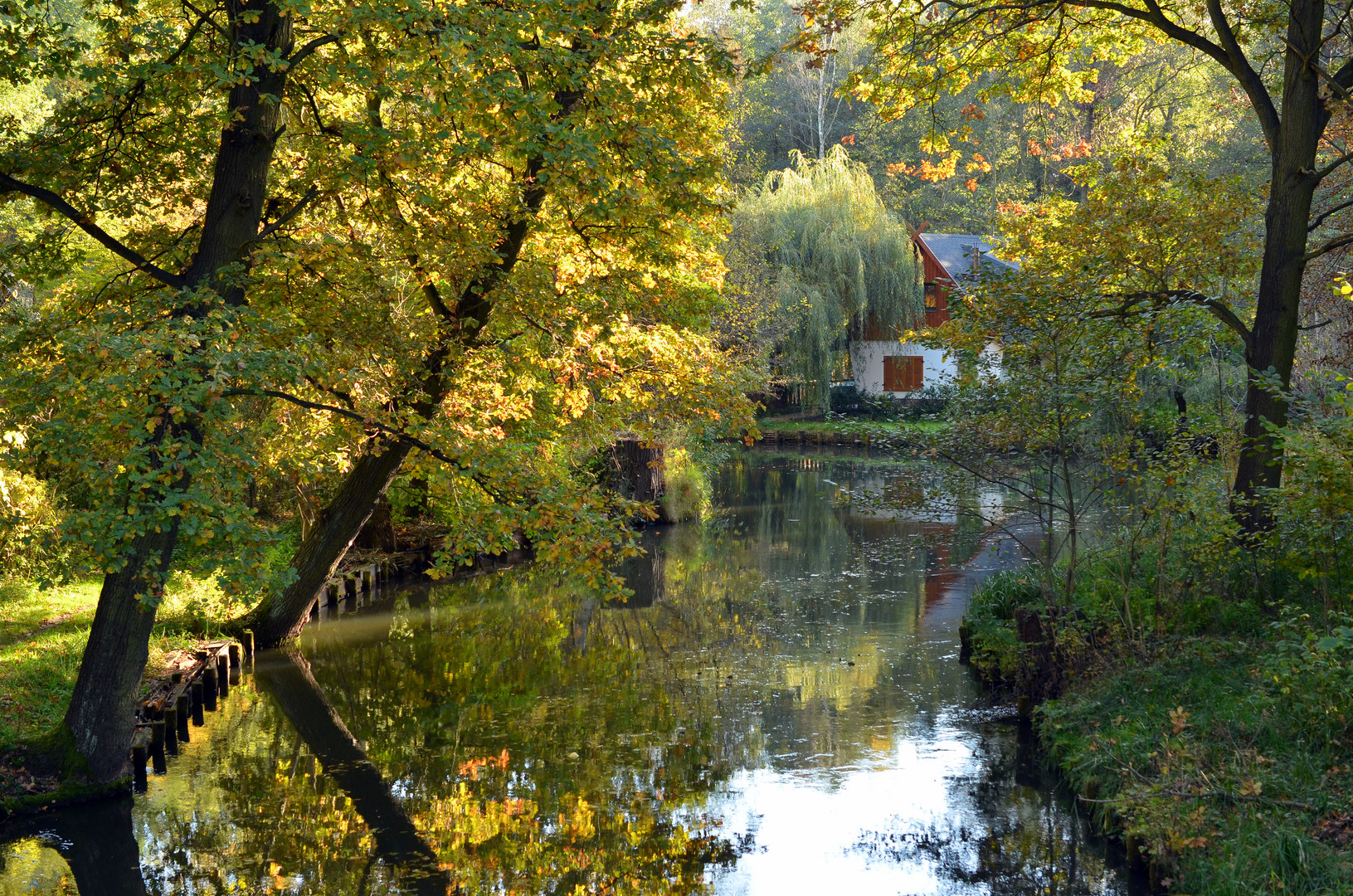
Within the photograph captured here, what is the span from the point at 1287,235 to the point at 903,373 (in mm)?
30177

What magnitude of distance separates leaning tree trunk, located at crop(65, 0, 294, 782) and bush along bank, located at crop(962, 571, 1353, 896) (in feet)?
22.2

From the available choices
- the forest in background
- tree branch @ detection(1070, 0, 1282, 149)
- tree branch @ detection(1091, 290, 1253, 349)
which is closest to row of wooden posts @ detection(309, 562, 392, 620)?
the forest in background

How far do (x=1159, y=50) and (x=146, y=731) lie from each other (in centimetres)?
3039

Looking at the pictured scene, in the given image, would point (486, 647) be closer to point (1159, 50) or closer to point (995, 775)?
point (995, 775)

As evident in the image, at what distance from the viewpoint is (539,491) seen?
8.11 m

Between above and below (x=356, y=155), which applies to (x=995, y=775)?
below

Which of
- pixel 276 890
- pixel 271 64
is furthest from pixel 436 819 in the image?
pixel 271 64

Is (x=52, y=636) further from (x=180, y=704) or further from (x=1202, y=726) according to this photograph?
(x=1202, y=726)

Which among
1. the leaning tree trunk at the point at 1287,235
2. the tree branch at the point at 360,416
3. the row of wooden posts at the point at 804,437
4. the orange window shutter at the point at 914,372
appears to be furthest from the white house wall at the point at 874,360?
the tree branch at the point at 360,416

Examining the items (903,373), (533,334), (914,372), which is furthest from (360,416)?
(914,372)

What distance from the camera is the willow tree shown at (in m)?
34.0

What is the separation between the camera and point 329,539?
12102mm

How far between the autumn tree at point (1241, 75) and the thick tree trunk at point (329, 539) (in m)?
6.43

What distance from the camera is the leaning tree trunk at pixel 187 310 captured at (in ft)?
26.4
